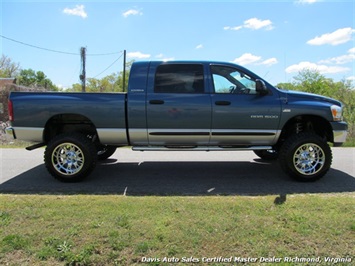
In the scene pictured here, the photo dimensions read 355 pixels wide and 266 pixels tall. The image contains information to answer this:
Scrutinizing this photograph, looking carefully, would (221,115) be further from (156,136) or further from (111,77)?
(111,77)

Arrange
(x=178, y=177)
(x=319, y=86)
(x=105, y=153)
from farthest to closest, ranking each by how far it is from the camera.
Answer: (x=319, y=86)
(x=105, y=153)
(x=178, y=177)

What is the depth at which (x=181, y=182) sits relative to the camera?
18.9 ft

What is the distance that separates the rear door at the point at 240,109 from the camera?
18.9ft

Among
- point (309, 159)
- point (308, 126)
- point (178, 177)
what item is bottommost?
point (178, 177)

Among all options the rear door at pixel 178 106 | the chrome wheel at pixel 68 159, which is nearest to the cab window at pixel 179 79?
the rear door at pixel 178 106

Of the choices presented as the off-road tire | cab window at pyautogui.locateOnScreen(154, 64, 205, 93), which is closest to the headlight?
cab window at pyautogui.locateOnScreen(154, 64, 205, 93)

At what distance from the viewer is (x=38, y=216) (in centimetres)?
393

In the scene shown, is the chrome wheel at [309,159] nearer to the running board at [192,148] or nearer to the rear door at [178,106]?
the running board at [192,148]

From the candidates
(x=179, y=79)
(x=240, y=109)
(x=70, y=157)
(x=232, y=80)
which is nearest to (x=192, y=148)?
(x=240, y=109)

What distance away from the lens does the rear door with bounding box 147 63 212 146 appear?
225 inches

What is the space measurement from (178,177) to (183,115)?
124 cm

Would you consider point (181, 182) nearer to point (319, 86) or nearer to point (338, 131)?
point (338, 131)

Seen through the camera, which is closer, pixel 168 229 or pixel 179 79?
pixel 168 229

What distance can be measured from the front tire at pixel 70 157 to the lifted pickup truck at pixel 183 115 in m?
0.02
